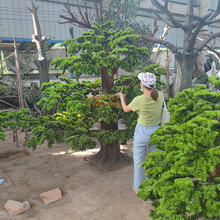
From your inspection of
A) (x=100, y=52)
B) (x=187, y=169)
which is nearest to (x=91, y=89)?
(x=100, y=52)

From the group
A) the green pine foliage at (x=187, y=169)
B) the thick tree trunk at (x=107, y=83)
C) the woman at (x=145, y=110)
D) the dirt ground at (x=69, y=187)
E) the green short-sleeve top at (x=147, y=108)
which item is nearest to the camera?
the green pine foliage at (x=187, y=169)

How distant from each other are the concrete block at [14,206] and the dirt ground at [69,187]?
11cm

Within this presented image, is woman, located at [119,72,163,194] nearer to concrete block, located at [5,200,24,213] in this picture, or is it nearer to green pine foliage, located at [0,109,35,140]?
concrete block, located at [5,200,24,213]

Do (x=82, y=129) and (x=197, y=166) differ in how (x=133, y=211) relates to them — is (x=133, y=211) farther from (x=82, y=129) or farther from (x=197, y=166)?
(x=197, y=166)

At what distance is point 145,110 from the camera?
11.8 feet

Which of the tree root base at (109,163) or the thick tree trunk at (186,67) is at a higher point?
the thick tree trunk at (186,67)

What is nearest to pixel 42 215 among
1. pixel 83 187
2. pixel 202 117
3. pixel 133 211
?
pixel 83 187

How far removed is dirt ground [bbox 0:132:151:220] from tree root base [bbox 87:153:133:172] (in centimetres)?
11

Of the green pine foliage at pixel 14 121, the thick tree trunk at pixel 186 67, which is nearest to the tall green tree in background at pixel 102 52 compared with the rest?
the green pine foliage at pixel 14 121

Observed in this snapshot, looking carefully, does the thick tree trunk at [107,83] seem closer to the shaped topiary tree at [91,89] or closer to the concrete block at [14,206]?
the shaped topiary tree at [91,89]

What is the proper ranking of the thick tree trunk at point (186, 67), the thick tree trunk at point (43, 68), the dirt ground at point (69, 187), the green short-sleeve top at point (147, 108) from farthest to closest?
the thick tree trunk at point (43, 68)
the thick tree trunk at point (186, 67)
the dirt ground at point (69, 187)
the green short-sleeve top at point (147, 108)

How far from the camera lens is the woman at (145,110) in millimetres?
3451

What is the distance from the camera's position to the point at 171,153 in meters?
2.03

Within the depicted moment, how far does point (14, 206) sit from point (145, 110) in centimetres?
317
